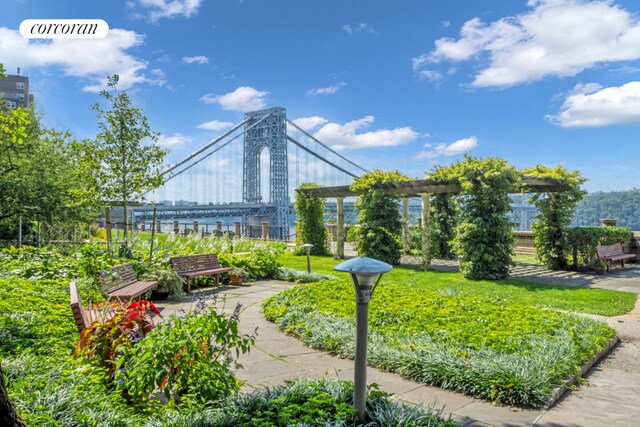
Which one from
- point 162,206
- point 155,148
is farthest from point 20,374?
point 162,206

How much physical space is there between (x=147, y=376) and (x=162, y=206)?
2913 cm

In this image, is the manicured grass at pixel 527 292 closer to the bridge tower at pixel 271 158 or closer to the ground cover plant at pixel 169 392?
the ground cover plant at pixel 169 392

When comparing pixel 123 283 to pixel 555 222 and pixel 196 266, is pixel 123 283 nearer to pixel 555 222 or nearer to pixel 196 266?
pixel 196 266

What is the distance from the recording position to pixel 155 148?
30.2 feet

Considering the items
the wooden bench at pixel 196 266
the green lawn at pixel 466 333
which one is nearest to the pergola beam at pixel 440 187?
the green lawn at pixel 466 333

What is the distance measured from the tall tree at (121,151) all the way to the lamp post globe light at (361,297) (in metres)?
7.47

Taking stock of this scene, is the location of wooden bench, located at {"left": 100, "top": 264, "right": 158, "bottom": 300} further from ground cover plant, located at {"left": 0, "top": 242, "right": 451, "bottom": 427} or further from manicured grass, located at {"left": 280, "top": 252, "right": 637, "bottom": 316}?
manicured grass, located at {"left": 280, "top": 252, "right": 637, "bottom": 316}

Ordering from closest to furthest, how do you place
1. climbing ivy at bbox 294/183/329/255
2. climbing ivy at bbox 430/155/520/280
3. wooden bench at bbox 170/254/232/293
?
wooden bench at bbox 170/254/232/293 → climbing ivy at bbox 430/155/520/280 → climbing ivy at bbox 294/183/329/255

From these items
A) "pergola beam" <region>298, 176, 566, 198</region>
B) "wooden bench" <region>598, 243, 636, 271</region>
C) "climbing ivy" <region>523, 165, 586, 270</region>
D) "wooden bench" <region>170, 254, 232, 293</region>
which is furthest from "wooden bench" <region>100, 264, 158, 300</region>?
"wooden bench" <region>598, 243, 636, 271</region>

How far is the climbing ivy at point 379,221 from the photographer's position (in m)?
12.2

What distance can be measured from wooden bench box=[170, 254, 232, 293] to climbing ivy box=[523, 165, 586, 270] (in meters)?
7.47

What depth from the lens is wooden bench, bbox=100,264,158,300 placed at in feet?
19.3

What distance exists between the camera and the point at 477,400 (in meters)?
3.23

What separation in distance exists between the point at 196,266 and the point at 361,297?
6.60 metres
